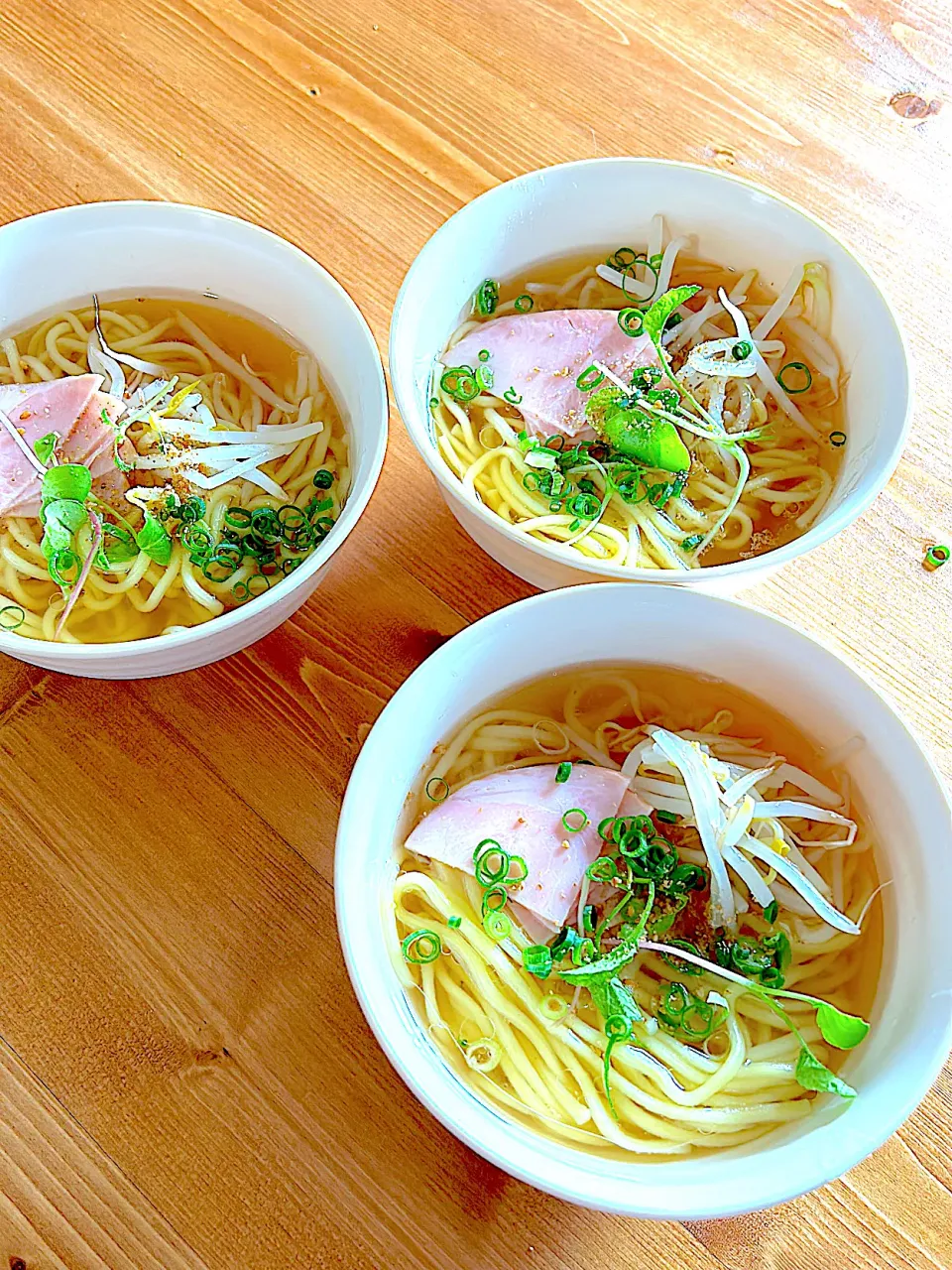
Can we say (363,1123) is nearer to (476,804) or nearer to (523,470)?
(476,804)

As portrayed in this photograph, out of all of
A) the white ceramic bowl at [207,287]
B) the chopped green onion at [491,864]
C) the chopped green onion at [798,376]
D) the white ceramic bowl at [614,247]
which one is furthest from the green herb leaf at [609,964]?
the chopped green onion at [798,376]

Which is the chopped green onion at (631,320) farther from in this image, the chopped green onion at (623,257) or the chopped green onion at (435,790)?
the chopped green onion at (435,790)

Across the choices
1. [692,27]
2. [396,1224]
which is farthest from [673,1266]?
[692,27]

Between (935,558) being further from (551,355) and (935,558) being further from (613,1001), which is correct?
(613,1001)

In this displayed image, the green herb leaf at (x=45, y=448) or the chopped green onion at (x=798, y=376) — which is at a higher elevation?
the chopped green onion at (x=798, y=376)

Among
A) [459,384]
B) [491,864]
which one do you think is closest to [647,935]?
[491,864]

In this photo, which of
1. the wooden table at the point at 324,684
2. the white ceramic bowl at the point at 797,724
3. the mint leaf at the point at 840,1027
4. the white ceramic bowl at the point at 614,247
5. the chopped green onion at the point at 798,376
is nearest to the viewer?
the white ceramic bowl at the point at 797,724

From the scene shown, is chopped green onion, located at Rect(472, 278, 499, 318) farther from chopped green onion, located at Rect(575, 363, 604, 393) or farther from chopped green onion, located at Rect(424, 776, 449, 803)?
chopped green onion, located at Rect(424, 776, 449, 803)
